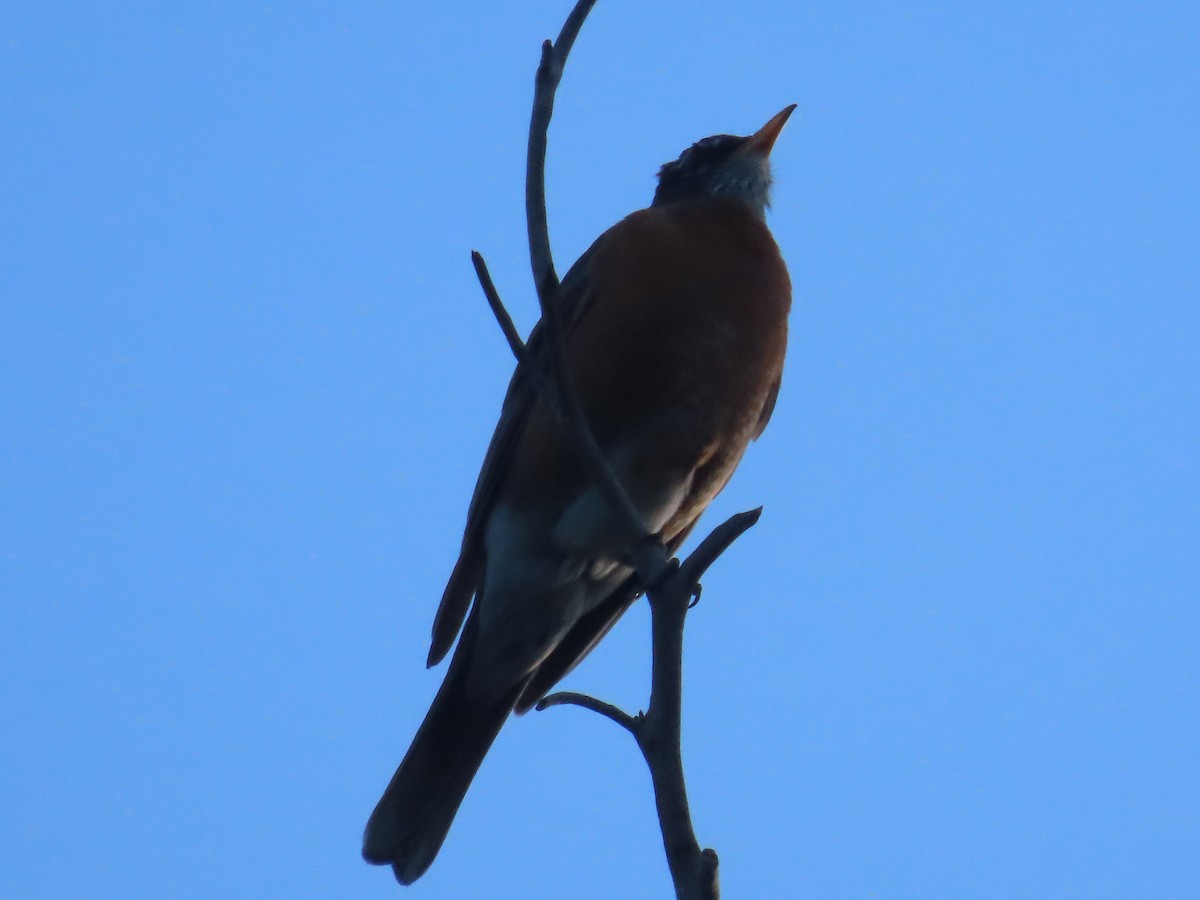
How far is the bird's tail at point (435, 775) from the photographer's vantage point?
500 cm

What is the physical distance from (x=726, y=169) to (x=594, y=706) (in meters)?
4.15

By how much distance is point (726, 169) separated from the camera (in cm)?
686

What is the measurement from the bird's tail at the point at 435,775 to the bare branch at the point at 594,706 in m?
1.55

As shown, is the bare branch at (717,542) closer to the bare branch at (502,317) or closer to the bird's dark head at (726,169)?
the bare branch at (502,317)

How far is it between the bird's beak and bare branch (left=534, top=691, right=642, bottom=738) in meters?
4.06

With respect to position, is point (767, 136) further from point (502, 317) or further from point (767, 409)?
point (502, 317)

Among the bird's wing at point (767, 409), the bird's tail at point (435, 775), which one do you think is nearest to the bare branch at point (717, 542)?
the bird's tail at point (435, 775)

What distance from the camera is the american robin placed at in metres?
5.16

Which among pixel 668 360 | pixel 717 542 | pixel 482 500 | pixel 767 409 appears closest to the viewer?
pixel 717 542

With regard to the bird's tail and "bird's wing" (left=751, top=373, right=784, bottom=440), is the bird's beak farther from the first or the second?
the bird's tail

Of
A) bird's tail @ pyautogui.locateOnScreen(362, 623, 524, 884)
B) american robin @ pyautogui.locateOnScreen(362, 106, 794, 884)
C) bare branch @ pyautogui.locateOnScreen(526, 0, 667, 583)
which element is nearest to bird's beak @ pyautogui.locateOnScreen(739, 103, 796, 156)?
american robin @ pyautogui.locateOnScreen(362, 106, 794, 884)

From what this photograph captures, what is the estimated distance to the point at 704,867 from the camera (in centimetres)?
256

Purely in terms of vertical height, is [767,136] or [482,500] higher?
[767,136]

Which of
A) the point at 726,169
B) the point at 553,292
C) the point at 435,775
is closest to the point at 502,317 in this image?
the point at 553,292
